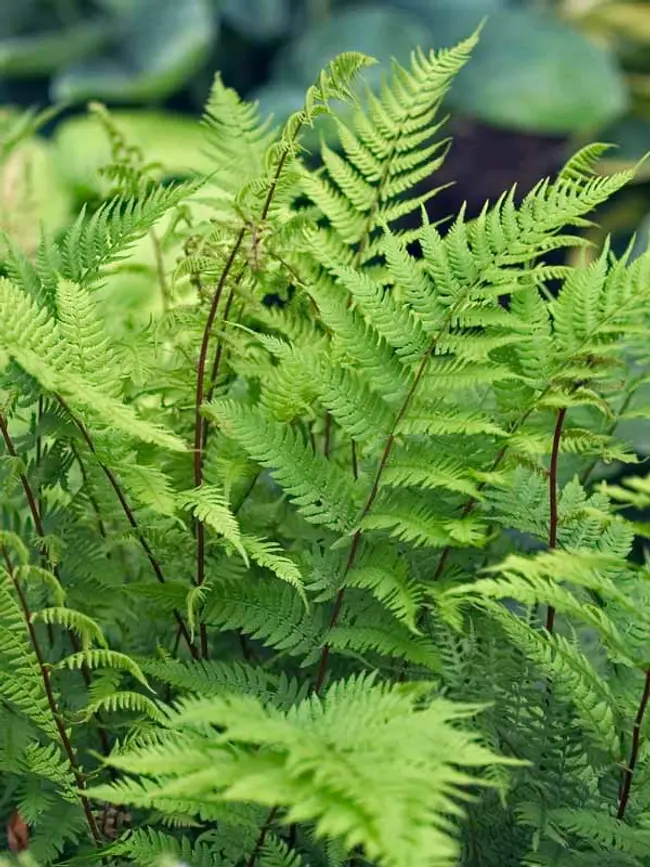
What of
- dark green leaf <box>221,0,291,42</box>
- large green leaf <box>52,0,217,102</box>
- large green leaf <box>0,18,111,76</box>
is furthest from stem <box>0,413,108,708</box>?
dark green leaf <box>221,0,291,42</box>

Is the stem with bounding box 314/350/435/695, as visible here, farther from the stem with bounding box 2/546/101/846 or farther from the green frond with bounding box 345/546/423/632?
the stem with bounding box 2/546/101/846

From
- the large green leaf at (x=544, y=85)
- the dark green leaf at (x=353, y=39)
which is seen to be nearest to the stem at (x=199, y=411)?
the large green leaf at (x=544, y=85)

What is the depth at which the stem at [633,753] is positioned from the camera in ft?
1.94

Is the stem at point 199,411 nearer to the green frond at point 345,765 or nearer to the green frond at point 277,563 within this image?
the green frond at point 277,563

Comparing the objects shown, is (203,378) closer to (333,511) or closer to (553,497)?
(333,511)

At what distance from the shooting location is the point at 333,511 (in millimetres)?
694

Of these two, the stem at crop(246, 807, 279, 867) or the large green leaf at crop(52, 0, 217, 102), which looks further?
the large green leaf at crop(52, 0, 217, 102)

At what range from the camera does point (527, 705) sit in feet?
2.25

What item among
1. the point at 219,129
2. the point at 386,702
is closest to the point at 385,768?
the point at 386,702

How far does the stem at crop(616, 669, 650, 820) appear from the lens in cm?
59

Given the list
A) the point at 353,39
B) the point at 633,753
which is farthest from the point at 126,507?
the point at 353,39

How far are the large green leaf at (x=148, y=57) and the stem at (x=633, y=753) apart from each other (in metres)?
2.79

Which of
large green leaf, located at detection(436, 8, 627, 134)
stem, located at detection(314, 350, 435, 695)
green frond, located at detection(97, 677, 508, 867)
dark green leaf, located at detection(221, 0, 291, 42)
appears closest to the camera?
green frond, located at detection(97, 677, 508, 867)

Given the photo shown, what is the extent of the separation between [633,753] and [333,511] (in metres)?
0.22
